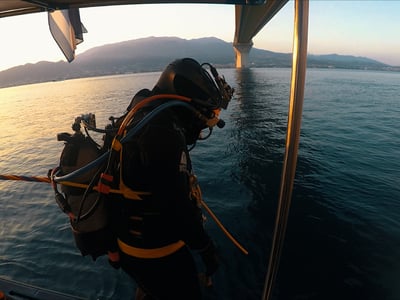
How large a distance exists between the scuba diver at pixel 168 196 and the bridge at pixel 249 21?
1.17m

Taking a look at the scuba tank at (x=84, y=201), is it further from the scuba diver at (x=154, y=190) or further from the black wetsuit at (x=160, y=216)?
the black wetsuit at (x=160, y=216)

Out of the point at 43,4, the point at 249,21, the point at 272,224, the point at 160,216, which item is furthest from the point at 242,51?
the point at 160,216

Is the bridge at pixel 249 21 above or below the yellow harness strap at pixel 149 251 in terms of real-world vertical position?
above

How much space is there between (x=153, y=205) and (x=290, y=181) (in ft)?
3.76

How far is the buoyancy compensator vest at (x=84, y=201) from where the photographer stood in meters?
2.38

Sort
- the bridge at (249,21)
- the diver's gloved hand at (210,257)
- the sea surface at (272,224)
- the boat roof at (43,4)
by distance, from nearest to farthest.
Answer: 1. the diver's gloved hand at (210,257)
2. the boat roof at (43,4)
3. the sea surface at (272,224)
4. the bridge at (249,21)

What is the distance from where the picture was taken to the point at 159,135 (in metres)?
2.13

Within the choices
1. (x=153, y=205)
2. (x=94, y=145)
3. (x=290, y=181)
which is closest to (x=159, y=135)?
(x=153, y=205)

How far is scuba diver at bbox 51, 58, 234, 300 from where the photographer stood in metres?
2.15

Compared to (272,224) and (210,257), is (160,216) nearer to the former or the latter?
(210,257)

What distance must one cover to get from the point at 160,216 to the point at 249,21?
4821 centimetres

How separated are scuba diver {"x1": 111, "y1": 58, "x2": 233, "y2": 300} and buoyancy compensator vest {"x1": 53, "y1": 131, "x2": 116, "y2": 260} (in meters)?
0.14

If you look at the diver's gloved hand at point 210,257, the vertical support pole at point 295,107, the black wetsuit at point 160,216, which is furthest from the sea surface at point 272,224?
the vertical support pole at point 295,107

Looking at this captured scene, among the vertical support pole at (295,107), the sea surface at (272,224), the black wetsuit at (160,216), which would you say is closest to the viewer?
the vertical support pole at (295,107)
